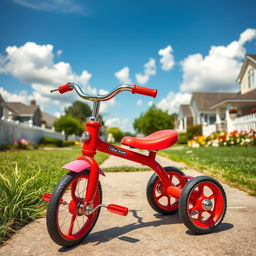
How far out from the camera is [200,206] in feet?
8.07

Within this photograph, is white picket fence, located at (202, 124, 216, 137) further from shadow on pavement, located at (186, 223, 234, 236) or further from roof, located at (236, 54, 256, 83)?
shadow on pavement, located at (186, 223, 234, 236)

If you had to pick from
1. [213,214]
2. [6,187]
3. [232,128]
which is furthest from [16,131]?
[213,214]

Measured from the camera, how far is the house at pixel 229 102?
20.0 meters

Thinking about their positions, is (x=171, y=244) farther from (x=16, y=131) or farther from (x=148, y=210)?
(x=16, y=131)

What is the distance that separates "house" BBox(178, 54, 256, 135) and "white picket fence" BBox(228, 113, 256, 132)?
312 millimetres

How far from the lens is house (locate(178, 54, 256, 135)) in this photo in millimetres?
19964

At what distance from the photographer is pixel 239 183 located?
4188mm

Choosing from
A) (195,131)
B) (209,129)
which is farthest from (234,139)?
(195,131)

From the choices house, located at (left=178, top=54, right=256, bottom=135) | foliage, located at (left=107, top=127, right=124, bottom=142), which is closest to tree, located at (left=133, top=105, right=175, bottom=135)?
house, located at (left=178, top=54, right=256, bottom=135)

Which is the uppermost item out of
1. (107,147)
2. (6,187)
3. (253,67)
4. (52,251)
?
(253,67)

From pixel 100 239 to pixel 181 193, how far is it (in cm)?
84

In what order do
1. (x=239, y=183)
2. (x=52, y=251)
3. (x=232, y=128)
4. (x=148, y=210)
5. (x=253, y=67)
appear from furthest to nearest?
(x=253, y=67), (x=232, y=128), (x=239, y=183), (x=148, y=210), (x=52, y=251)

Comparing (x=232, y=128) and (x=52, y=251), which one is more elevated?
(x=232, y=128)

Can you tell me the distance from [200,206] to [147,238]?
0.62 m
